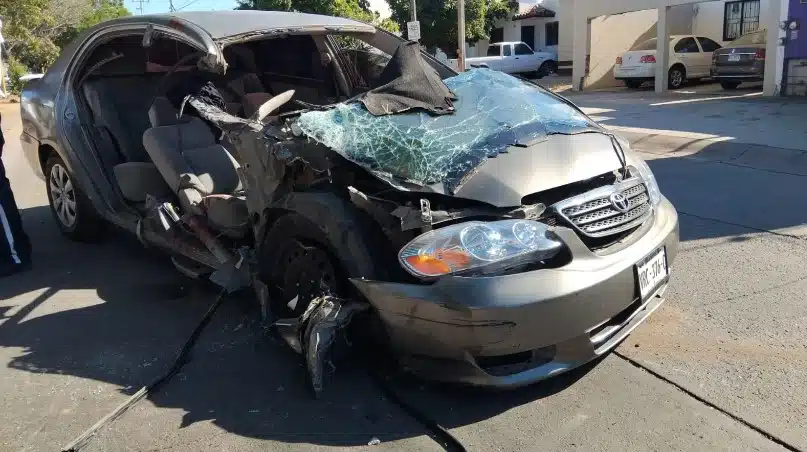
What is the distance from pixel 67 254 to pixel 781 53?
15.5 metres

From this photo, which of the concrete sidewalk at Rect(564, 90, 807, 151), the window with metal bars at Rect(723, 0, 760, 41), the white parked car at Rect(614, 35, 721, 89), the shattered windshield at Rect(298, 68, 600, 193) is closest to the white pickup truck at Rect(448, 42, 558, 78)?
the window with metal bars at Rect(723, 0, 760, 41)

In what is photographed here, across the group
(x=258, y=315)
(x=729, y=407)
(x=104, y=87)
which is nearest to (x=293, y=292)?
(x=258, y=315)

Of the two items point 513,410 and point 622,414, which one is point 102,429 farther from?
point 622,414

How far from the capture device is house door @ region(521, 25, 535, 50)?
1390 inches

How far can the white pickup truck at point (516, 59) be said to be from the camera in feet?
96.4

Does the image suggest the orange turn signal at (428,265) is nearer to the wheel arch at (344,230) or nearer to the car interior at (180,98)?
the wheel arch at (344,230)

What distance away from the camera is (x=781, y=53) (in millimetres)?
15383

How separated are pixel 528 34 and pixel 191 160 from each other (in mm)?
33131

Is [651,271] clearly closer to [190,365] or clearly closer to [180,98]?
[190,365]

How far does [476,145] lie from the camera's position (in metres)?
3.36

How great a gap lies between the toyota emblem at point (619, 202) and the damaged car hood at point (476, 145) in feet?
0.52

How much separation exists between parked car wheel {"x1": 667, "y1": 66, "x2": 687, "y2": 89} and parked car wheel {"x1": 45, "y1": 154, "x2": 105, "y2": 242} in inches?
713

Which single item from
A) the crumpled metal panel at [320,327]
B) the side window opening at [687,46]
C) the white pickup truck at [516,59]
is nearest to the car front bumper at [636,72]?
the side window opening at [687,46]

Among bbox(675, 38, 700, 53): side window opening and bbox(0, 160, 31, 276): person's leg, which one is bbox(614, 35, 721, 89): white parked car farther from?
bbox(0, 160, 31, 276): person's leg
